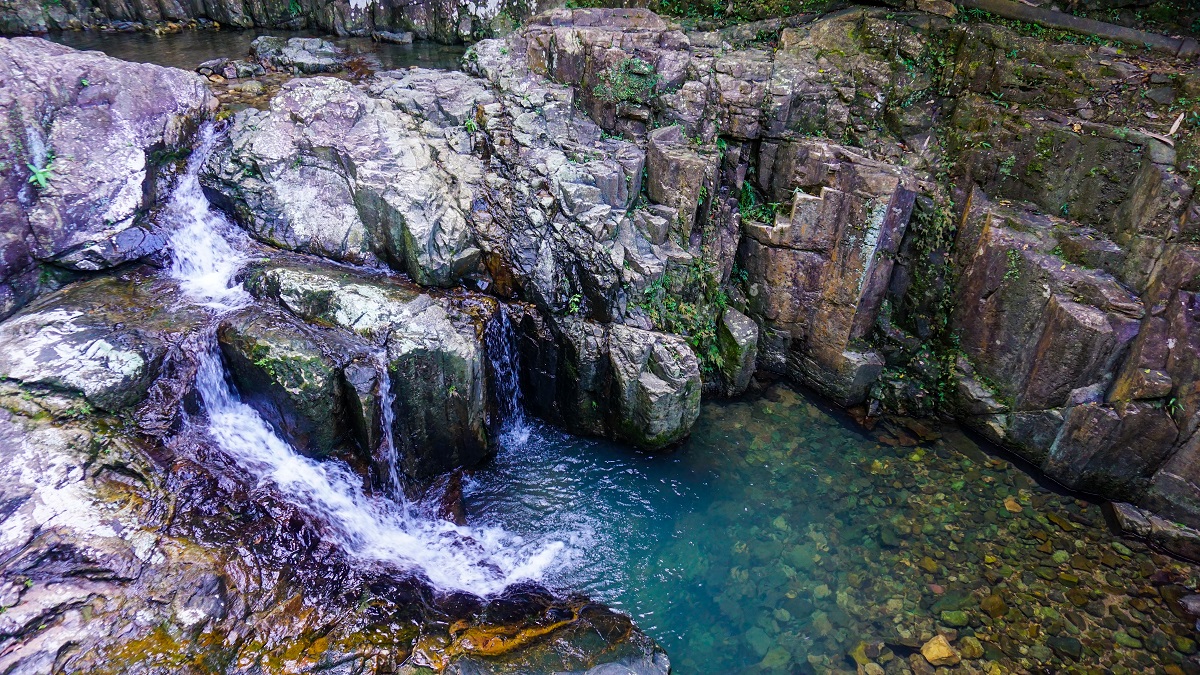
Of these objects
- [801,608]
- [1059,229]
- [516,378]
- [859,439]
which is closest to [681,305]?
[516,378]

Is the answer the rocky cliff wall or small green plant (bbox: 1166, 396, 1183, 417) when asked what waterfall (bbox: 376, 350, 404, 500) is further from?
small green plant (bbox: 1166, 396, 1183, 417)

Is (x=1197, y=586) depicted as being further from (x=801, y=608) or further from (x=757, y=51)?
(x=757, y=51)

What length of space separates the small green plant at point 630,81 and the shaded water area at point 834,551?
593cm

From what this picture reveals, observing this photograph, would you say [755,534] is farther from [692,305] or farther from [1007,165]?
[1007,165]

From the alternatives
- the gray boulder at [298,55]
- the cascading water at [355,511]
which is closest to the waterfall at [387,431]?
the cascading water at [355,511]

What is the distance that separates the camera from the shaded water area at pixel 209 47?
45.1 ft

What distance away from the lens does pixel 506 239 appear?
9.31m

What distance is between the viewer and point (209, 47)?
14.5 meters

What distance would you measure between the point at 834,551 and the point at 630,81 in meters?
8.28

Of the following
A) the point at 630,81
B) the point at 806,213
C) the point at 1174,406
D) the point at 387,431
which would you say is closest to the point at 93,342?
the point at 387,431

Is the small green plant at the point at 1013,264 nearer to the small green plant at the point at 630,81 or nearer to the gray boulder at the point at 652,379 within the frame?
the gray boulder at the point at 652,379

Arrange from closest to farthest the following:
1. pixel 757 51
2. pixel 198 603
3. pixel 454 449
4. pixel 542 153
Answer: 1. pixel 198 603
2. pixel 454 449
3. pixel 542 153
4. pixel 757 51

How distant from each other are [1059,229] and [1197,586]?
16.9ft

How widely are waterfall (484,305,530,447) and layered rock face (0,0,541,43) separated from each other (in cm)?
936
